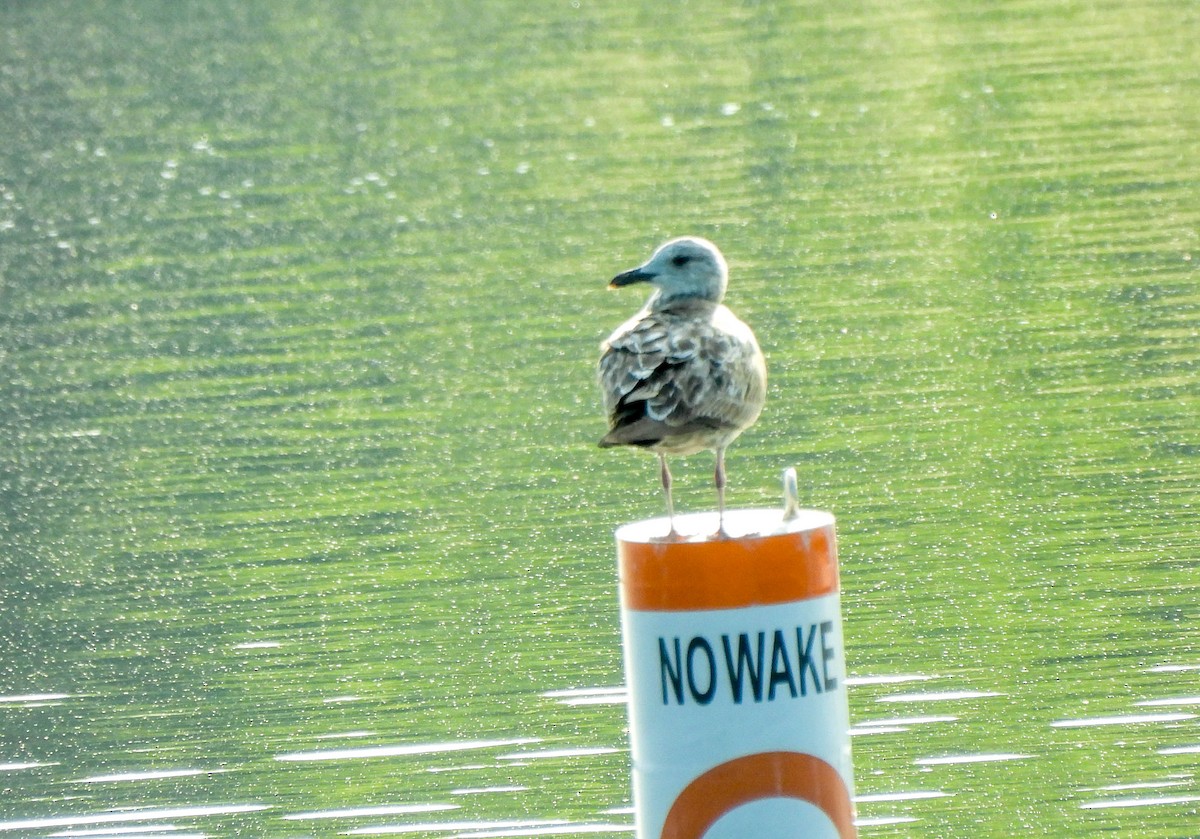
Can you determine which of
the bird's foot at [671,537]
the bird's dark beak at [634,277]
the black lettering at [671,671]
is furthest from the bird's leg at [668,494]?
the bird's dark beak at [634,277]

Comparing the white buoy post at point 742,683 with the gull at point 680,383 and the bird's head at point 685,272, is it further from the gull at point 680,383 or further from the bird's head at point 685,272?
the bird's head at point 685,272

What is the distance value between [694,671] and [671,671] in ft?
0.22

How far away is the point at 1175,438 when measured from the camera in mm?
12195

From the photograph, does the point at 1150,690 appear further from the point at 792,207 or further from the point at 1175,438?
the point at 792,207

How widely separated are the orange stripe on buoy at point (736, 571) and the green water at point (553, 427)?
70.4 inches

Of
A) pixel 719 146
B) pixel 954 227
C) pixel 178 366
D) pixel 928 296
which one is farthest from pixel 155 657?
pixel 719 146

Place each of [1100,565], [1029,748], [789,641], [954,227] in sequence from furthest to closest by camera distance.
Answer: [954,227] → [1100,565] → [1029,748] → [789,641]

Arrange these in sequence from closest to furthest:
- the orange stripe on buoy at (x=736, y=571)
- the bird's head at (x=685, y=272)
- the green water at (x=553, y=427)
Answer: the orange stripe on buoy at (x=736, y=571) < the bird's head at (x=685, y=272) < the green water at (x=553, y=427)

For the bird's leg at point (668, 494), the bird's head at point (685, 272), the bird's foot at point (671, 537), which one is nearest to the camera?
the bird's foot at point (671, 537)

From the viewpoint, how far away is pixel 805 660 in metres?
6.38

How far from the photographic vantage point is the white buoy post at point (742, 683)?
634cm

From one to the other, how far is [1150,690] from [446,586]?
139 inches

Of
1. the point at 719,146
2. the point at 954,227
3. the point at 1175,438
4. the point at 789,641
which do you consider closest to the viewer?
the point at 789,641

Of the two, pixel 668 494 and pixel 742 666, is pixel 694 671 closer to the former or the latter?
pixel 742 666
